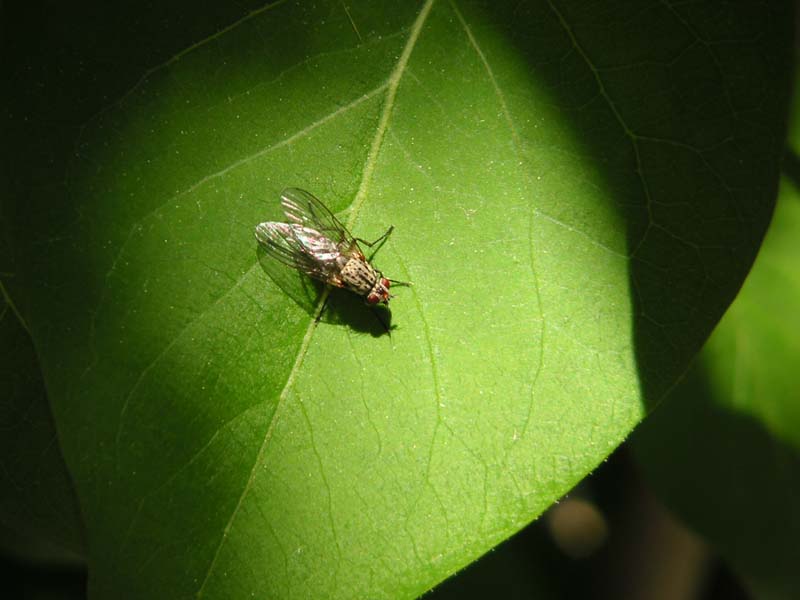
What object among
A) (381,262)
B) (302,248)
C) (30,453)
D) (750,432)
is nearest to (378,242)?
(381,262)

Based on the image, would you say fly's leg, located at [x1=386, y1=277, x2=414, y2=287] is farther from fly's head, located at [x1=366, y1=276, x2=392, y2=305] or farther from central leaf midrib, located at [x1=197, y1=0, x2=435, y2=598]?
central leaf midrib, located at [x1=197, y1=0, x2=435, y2=598]

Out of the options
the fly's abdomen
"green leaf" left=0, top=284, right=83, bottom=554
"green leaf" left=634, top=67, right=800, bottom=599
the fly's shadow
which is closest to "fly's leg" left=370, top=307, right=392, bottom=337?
the fly's shadow

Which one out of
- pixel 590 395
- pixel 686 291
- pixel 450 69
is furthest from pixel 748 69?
pixel 590 395

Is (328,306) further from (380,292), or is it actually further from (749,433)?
(749,433)

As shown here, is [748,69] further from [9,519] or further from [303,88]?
[9,519]

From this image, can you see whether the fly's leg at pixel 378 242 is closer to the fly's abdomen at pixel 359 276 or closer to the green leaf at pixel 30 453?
the fly's abdomen at pixel 359 276

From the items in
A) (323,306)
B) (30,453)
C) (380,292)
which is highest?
(380,292)
